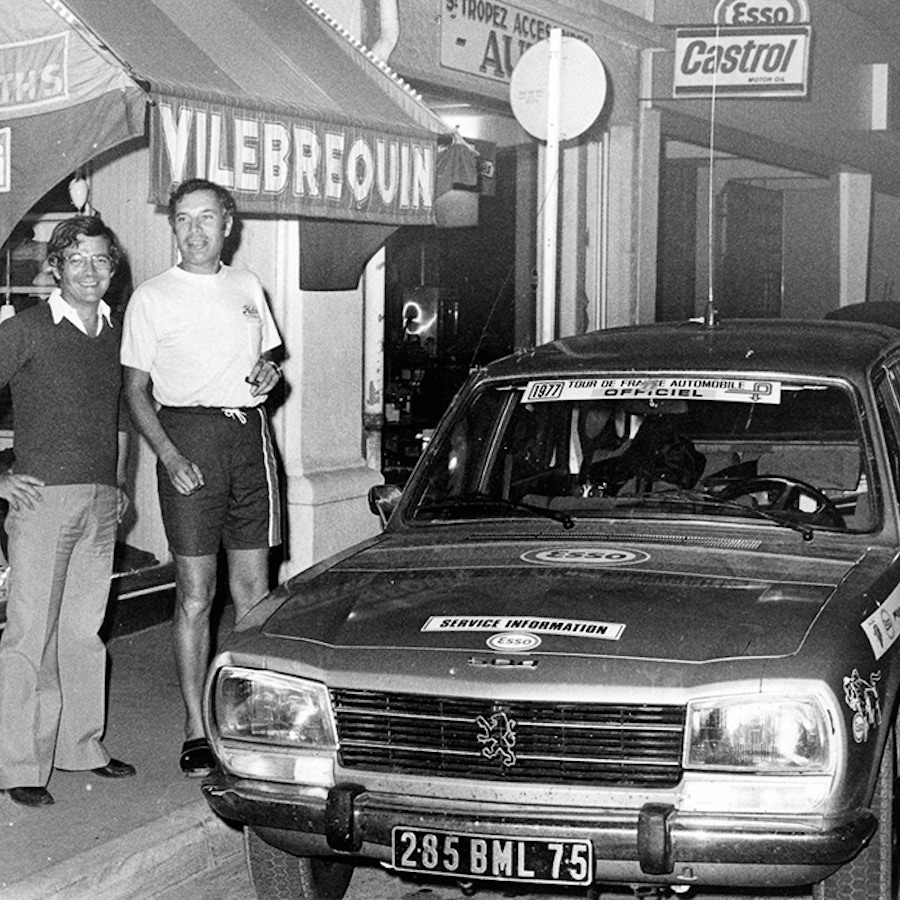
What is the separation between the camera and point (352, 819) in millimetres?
4199

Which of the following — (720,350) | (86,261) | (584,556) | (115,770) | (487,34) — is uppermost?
(487,34)

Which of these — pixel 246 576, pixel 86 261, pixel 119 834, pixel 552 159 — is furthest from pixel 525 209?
pixel 119 834

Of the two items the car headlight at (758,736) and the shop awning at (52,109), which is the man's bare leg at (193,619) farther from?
the car headlight at (758,736)

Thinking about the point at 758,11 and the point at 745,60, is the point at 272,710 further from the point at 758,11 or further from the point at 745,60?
the point at 758,11

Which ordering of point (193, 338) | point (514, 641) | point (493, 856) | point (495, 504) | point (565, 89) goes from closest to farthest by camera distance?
point (493, 856)
point (514, 641)
point (495, 504)
point (193, 338)
point (565, 89)

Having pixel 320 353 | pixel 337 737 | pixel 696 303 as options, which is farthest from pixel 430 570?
pixel 696 303

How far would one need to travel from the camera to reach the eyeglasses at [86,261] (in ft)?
18.6

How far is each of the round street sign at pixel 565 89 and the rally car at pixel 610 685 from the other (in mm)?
3696

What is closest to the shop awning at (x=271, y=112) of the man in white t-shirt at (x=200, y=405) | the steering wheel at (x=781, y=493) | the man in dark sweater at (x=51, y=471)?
the man in white t-shirt at (x=200, y=405)

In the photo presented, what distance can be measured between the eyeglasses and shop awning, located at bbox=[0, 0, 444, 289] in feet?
1.74

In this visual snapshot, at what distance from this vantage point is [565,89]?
29.2 ft

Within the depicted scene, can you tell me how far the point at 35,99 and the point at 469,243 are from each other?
793 cm

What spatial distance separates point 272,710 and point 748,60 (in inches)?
412

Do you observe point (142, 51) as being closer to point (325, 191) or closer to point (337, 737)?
point (325, 191)
